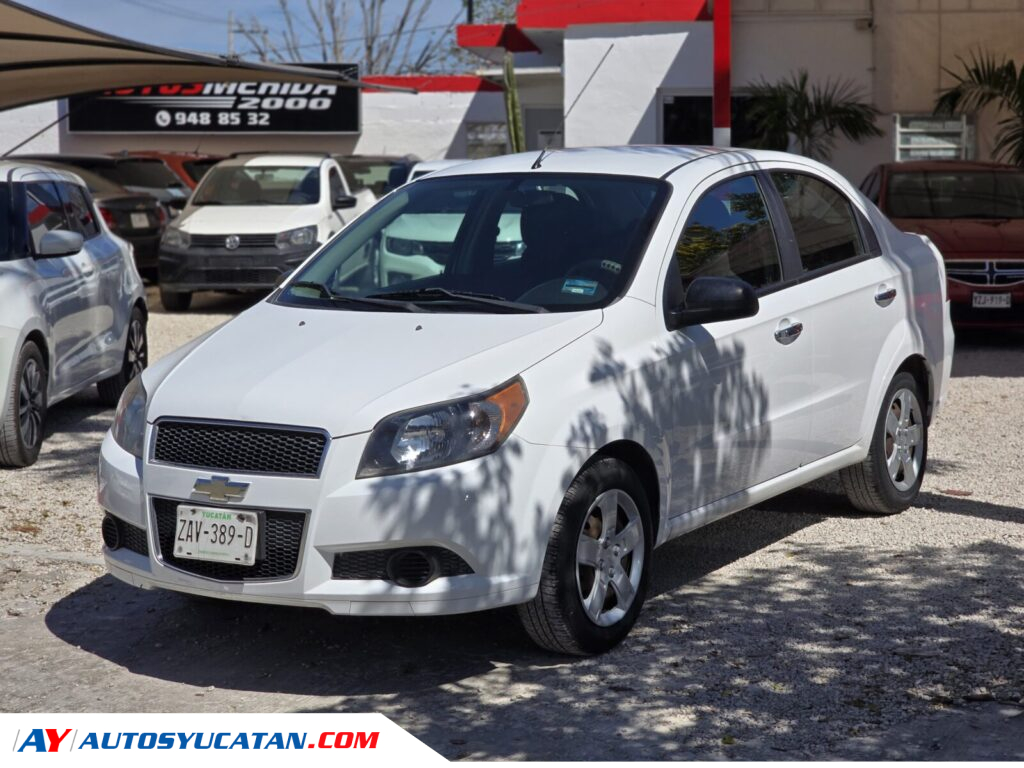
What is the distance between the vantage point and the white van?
16.3 metres

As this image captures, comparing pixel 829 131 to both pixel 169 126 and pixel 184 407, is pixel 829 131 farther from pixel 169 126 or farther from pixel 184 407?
pixel 169 126

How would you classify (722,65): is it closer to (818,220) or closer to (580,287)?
(818,220)

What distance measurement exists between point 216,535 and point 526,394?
1117 mm

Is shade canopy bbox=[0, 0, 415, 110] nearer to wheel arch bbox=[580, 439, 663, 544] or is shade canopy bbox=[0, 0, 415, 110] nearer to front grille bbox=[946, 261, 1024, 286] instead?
front grille bbox=[946, 261, 1024, 286]

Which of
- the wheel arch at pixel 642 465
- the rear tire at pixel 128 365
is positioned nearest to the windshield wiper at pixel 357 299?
the wheel arch at pixel 642 465

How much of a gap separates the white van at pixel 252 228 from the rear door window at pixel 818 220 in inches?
378

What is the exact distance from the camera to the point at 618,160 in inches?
251

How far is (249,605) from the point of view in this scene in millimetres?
6109

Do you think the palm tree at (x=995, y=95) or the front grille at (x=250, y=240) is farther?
the palm tree at (x=995, y=95)

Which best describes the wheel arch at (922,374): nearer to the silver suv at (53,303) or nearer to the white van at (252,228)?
the silver suv at (53,303)

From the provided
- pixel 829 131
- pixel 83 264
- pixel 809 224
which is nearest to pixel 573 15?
pixel 829 131

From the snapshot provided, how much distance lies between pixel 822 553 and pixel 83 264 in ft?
17.6

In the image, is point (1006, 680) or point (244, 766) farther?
point (1006, 680)

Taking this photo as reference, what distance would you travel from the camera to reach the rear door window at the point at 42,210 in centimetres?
918
